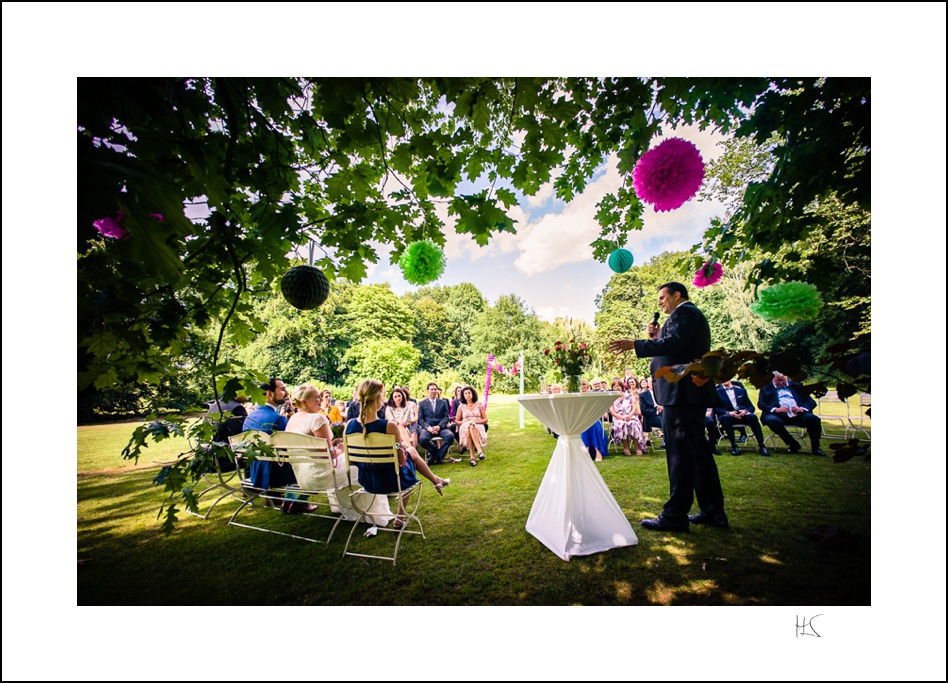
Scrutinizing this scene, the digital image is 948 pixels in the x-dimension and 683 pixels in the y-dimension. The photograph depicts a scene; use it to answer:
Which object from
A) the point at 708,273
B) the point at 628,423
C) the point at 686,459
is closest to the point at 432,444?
the point at 628,423

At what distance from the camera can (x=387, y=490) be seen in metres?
2.89

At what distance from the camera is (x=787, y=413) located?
19.6 feet

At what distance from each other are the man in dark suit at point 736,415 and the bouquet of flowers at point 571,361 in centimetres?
440

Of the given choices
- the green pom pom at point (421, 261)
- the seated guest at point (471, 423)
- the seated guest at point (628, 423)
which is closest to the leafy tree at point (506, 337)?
the seated guest at point (628, 423)

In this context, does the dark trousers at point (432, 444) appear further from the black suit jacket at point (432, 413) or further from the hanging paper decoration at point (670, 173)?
the hanging paper decoration at point (670, 173)

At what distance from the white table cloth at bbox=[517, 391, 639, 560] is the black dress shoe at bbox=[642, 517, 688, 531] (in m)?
0.40

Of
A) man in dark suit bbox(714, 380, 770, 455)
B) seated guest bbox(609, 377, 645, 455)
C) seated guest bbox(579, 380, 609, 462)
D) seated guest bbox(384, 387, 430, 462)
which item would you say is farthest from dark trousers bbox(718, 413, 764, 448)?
seated guest bbox(384, 387, 430, 462)

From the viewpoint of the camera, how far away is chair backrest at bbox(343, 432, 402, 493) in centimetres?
267

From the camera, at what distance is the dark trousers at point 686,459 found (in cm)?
267

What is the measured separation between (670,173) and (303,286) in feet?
6.70

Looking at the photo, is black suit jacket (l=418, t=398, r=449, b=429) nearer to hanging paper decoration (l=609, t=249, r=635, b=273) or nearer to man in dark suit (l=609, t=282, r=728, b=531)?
man in dark suit (l=609, t=282, r=728, b=531)

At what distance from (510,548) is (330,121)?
2.88m
